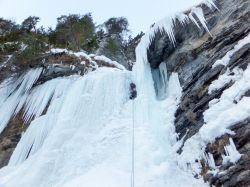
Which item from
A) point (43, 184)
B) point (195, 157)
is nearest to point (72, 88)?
point (43, 184)

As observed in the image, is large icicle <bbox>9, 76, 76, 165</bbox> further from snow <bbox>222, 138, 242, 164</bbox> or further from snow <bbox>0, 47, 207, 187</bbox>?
snow <bbox>222, 138, 242, 164</bbox>

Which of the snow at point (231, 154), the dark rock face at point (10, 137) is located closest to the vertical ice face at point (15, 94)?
the dark rock face at point (10, 137)

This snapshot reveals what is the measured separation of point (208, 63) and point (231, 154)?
372 cm

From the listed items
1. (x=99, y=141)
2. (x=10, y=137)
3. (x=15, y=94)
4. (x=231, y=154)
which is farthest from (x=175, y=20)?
(x=231, y=154)

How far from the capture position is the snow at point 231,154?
6.23m

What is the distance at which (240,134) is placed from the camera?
254 inches

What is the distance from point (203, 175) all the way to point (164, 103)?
4.15 meters

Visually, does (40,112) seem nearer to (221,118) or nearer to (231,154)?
(221,118)

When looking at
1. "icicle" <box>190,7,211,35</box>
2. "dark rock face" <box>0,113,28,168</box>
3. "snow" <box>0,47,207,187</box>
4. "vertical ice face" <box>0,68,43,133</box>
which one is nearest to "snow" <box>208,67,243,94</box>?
"snow" <box>0,47,207,187</box>

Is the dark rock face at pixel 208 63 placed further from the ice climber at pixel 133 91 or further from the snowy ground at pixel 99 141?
the ice climber at pixel 133 91

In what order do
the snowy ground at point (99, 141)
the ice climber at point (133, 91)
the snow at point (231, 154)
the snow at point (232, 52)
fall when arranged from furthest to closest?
the ice climber at point (133, 91) < the snow at point (232, 52) < the snowy ground at point (99, 141) < the snow at point (231, 154)

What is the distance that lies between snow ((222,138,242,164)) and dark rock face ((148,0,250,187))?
0.26ft

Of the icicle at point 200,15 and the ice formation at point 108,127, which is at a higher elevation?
the icicle at point 200,15

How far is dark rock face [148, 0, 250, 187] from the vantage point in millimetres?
6319
